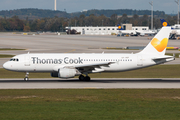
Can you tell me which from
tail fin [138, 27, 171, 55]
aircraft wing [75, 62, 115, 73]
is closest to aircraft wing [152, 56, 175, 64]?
tail fin [138, 27, 171, 55]

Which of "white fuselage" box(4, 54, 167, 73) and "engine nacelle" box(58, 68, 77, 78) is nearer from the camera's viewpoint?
"engine nacelle" box(58, 68, 77, 78)

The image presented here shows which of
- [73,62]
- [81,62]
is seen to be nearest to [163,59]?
[81,62]
